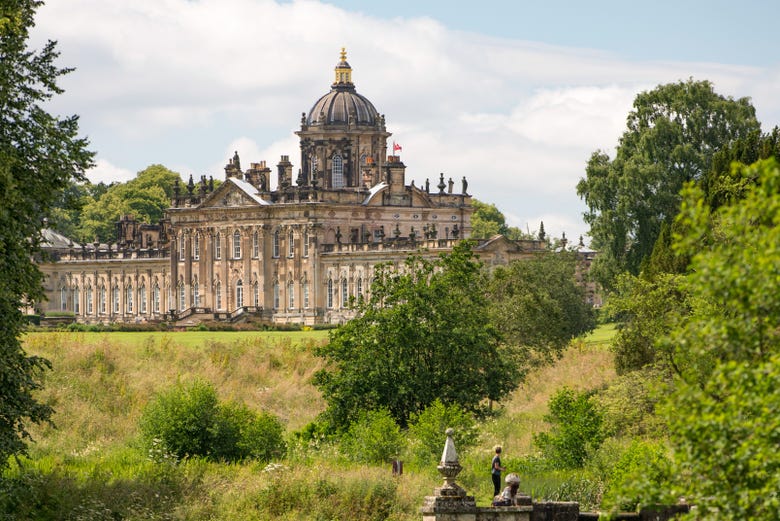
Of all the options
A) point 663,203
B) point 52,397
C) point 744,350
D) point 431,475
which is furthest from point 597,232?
point 744,350

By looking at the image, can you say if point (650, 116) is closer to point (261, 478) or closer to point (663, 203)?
point (663, 203)

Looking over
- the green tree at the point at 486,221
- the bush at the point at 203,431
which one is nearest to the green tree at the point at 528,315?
the bush at the point at 203,431

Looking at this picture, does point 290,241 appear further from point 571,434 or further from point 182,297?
point 571,434

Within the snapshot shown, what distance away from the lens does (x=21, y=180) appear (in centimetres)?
2764

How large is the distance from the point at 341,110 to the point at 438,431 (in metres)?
81.0

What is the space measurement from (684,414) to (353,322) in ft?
82.4

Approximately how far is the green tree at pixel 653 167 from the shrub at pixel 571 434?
31.5 metres

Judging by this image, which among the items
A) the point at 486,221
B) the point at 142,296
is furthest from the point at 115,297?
the point at 486,221

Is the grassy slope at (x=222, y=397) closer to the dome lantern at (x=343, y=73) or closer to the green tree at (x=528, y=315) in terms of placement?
the green tree at (x=528, y=315)

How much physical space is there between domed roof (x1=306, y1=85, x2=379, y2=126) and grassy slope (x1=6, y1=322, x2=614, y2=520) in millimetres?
39258

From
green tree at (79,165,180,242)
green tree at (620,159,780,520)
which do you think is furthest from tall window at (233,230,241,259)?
green tree at (620,159,780,520)

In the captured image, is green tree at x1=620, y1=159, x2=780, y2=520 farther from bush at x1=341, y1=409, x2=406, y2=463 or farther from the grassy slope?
bush at x1=341, y1=409, x2=406, y2=463

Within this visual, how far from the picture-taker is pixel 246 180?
110312 mm

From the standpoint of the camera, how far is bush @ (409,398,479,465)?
34.8m
